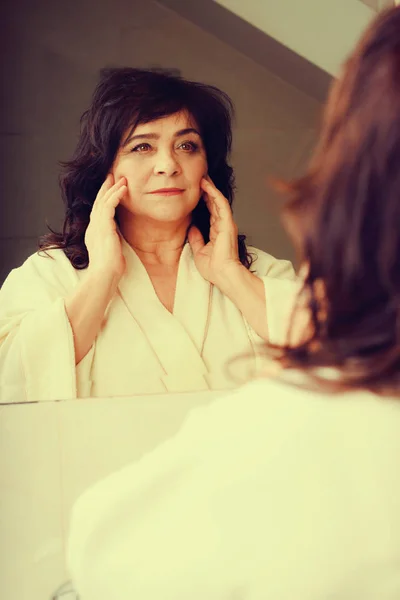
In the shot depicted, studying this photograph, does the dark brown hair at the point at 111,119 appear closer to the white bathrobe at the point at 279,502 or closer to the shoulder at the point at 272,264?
the shoulder at the point at 272,264

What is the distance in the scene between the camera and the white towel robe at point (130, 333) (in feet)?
3.04

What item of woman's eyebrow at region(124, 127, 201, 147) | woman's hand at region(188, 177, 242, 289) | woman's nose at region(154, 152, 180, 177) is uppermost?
woman's eyebrow at region(124, 127, 201, 147)

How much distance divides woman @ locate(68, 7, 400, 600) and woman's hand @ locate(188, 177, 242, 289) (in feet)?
1.73

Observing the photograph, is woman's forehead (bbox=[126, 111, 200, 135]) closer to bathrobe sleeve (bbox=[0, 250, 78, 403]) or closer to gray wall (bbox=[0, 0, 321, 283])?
gray wall (bbox=[0, 0, 321, 283])

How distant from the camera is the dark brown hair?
92 cm

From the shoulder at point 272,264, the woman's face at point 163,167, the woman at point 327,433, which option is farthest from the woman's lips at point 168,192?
the woman at point 327,433

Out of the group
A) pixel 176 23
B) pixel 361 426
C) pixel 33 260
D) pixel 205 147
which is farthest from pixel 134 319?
pixel 361 426

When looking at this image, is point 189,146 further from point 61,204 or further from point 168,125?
point 61,204

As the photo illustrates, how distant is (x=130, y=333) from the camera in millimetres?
958

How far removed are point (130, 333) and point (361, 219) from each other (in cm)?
60

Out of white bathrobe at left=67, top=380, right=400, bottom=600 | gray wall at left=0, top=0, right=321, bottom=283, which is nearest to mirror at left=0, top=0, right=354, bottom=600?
gray wall at left=0, top=0, right=321, bottom=283

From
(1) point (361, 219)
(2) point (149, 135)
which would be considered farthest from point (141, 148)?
(1) point (361, 219)

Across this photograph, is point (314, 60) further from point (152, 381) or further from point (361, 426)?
point (361, 426)

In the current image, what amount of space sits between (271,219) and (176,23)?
1.06 feet
